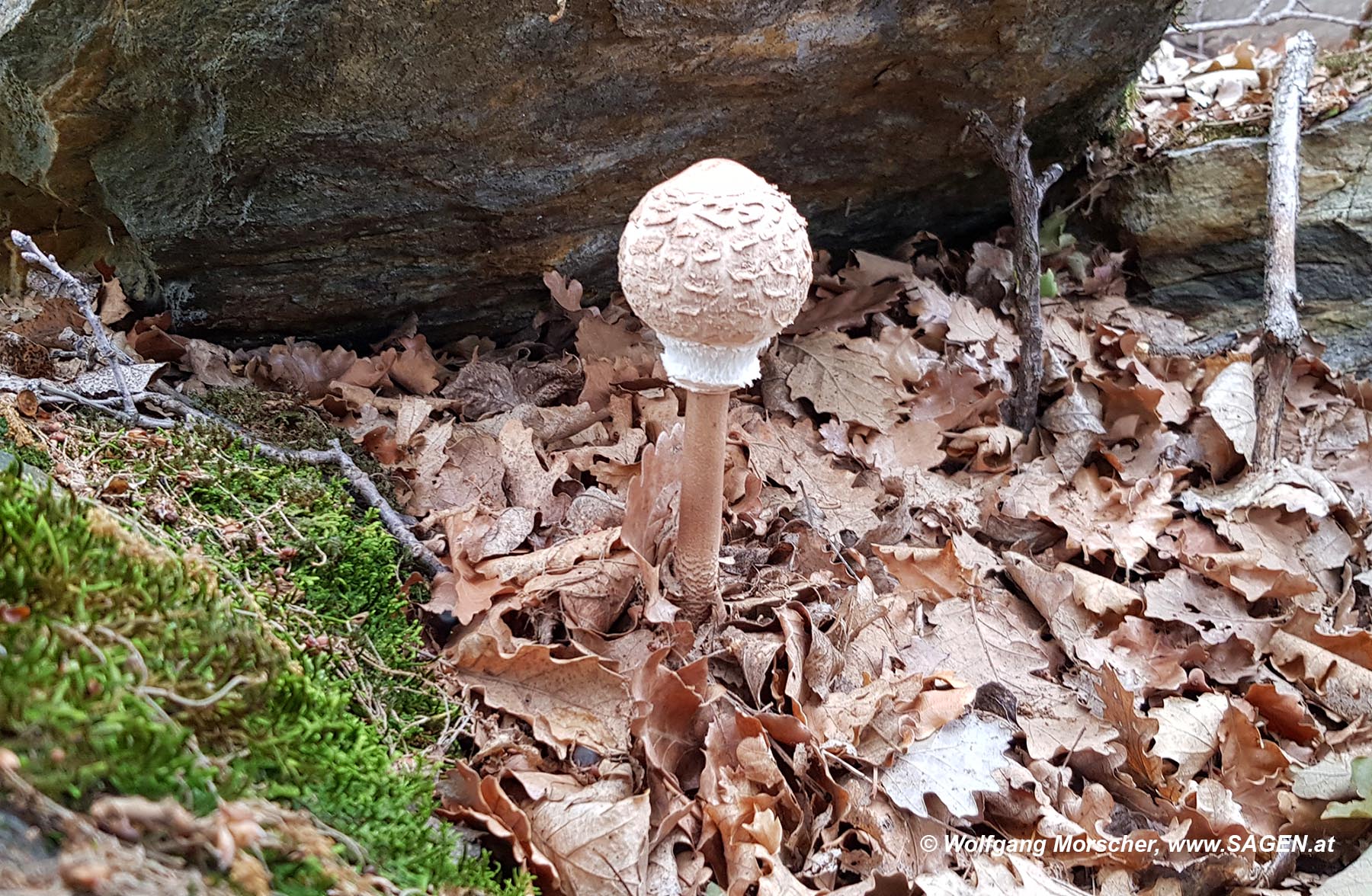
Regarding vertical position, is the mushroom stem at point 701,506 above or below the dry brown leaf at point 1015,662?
above

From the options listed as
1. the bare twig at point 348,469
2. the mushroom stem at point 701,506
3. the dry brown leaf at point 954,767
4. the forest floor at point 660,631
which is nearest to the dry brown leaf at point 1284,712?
the forest floor at point 660,631

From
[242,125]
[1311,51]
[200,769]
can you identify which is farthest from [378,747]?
[1311,51]

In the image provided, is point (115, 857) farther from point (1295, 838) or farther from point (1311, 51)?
point (1311, 51)

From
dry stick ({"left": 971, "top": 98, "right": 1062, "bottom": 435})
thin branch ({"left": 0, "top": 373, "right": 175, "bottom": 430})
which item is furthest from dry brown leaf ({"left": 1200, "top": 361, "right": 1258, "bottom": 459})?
thin branch ({"left": 0, "top": 373, "right": 175, "bottom": 430})

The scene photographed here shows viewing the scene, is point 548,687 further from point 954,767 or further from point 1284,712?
point 1284,712

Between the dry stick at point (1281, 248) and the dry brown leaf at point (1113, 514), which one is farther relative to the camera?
the dry stick at point (1281, 248)

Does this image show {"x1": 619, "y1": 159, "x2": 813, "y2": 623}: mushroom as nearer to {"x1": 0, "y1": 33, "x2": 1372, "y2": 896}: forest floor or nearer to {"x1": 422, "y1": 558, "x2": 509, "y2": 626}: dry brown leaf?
{"x1": 0, "y1": 33, "x2": 1372, "y2": 896}: forest floor

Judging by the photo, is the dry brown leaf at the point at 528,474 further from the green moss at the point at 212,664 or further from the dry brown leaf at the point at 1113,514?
the dry brown leaf at the point at 1113,514
